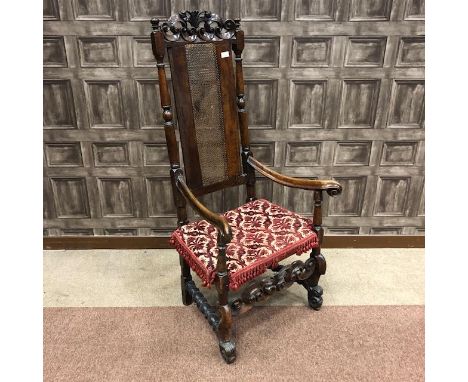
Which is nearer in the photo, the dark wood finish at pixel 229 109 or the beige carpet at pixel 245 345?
the beige carpet at pixel 245 345

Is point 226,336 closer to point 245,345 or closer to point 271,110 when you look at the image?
point 245,345

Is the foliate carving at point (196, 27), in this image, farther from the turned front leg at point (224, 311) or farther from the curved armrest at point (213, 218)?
A: the turned front leg at point (224, 311)

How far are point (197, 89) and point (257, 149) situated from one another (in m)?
0.64

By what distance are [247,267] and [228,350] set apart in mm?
Result: 418

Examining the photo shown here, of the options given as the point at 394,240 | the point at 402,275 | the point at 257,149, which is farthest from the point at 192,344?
the point at 394,240

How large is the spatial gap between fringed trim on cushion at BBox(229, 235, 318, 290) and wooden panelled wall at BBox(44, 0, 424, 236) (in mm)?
695

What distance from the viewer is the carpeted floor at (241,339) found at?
1.69m

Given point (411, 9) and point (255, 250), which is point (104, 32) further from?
point (411, 9)

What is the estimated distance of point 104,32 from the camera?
2.05 meters

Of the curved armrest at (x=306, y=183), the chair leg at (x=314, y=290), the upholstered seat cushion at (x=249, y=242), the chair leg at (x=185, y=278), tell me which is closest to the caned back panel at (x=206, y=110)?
the curved armrest at (x=306, y=183)

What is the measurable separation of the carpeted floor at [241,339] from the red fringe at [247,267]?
42cm

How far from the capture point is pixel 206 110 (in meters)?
1.87

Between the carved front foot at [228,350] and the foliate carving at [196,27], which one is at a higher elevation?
the foliate carving at [196,27]

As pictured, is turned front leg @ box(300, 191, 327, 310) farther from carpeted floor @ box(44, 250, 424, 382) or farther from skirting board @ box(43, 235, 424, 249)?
skirting board @ box(43, 235, 424, 249)
